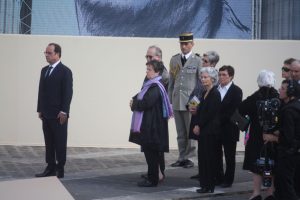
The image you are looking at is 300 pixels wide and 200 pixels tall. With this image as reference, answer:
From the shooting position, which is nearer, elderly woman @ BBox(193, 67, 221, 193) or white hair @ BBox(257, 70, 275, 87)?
white hair @ BBox(257, 70, 275, 87)

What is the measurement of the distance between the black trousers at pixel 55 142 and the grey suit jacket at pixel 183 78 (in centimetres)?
179

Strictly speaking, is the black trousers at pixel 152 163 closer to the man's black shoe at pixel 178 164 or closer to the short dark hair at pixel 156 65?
the short dark hair at pixel 156 65

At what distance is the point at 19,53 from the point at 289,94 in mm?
6328

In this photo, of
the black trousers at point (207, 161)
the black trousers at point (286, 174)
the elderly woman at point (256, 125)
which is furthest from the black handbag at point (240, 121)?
the black trousers at point (286, 174)

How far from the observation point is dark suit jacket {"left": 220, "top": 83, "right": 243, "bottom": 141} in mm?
9000

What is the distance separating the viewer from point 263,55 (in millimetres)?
12789

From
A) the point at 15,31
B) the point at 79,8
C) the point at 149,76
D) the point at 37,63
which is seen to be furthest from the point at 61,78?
the point at 79,8

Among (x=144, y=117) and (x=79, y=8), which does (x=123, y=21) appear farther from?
(x=144, y=117)

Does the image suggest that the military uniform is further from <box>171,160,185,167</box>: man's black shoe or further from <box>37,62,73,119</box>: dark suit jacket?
<box>37,62,73,119</box>: dark suit jacket

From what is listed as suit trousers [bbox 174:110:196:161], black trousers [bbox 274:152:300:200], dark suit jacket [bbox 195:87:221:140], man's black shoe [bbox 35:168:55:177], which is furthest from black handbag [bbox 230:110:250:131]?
man's black shoe [bbox 35:168:55:177]

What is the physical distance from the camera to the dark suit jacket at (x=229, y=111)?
29.5ft

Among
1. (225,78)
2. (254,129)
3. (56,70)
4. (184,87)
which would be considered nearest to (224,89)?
(225,78)

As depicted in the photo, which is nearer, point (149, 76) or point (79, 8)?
point (149, 76)

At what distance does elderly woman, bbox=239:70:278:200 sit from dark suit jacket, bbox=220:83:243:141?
0.78 meters
